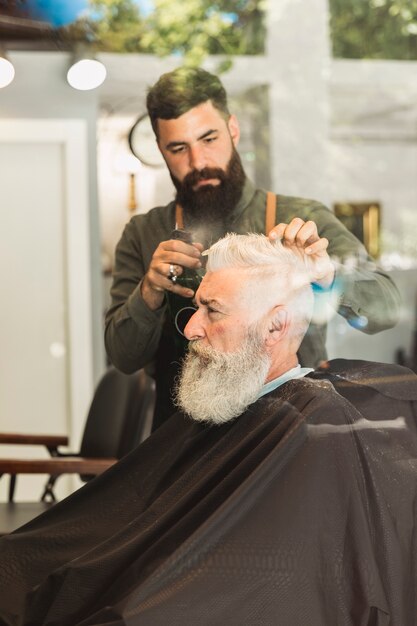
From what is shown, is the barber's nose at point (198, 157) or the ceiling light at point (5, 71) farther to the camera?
the ceiling light at point (5, 71)

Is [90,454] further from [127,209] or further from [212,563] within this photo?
[212,563]

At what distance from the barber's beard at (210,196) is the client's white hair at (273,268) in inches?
7.3

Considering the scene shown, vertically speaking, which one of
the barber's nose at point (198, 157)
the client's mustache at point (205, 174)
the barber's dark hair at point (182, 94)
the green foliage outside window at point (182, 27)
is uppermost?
the green foliage outside window at point (182, 27)

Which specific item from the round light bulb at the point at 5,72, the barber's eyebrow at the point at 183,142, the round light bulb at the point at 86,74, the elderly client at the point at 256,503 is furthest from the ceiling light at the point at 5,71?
the elderly client at the point at 256,503

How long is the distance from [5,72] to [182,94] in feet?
2.87

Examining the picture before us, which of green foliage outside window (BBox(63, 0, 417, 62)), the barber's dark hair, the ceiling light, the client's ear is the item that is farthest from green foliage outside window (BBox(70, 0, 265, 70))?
the client's ear

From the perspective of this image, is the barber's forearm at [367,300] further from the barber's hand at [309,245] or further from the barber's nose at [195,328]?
the barber's nose at [195,328]

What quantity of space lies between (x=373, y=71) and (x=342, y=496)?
7.03 feet

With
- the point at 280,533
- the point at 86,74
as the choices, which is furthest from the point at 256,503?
the point at 86,74

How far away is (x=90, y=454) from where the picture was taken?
3346 millimetres

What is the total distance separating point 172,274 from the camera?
2336 millimetres

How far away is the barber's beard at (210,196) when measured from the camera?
2.36 metres

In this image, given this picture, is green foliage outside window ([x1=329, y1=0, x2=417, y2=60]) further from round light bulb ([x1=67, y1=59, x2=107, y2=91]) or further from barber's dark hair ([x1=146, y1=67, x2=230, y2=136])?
barber's dark hair ([x1=146, y1=67, x2=230, y2=136])

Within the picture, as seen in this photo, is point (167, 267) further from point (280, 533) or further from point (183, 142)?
point (280, 533)
